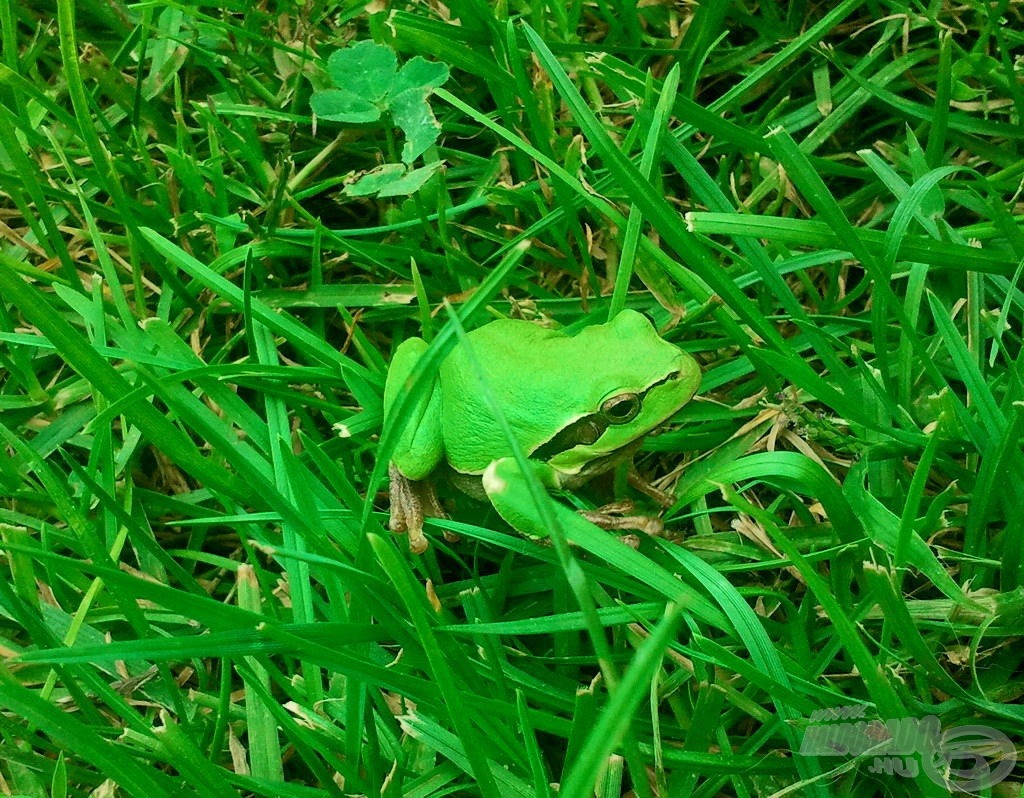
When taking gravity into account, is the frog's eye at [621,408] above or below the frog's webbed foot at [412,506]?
above

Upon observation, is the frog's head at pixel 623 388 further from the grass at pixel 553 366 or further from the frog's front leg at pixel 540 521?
the grass at pixel 553 366

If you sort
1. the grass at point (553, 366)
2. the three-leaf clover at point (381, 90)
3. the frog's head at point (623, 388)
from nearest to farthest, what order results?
the grass at point (553, 366)
the frog's head at point (623, 388)
the three-leaf clover at point (381, 90)

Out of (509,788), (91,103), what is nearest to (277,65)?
(91,103)

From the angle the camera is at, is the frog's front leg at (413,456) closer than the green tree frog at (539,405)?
No

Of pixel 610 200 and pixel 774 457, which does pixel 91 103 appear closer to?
pixel 610 200

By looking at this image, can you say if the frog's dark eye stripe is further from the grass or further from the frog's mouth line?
the grass

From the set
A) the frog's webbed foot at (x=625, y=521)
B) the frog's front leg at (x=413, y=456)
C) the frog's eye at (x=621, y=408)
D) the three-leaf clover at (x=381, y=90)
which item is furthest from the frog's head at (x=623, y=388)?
the three-leaf clover at (x=381, y=90)
